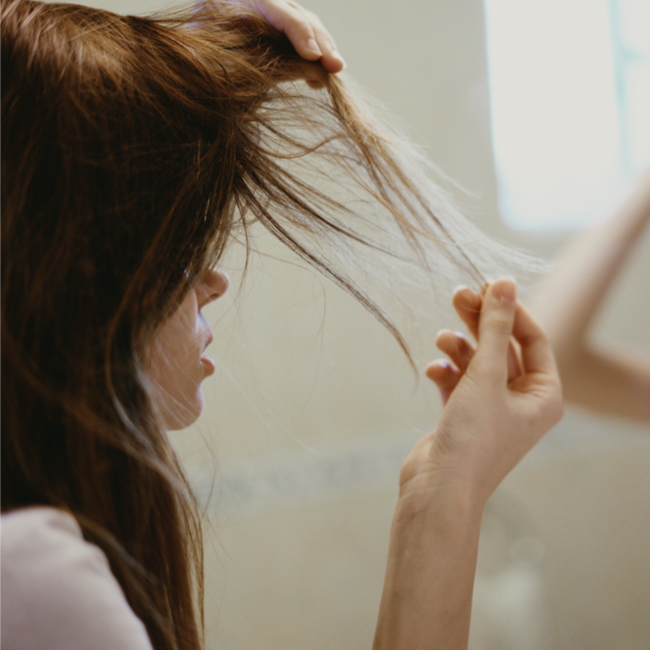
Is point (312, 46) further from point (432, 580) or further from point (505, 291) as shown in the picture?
point (432, 580)

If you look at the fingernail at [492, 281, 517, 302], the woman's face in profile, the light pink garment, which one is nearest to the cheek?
the woman's face in profile

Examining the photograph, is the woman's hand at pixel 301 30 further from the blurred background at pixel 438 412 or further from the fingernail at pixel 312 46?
the blurred background at pixel 438 412

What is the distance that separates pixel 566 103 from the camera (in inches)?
44.0

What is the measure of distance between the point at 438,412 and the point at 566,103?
70 cm

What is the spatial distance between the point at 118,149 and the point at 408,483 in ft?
0.92

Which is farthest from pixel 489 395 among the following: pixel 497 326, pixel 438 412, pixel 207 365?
pixel 438 412

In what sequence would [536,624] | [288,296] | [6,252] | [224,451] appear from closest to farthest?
[6,252]
[288,296]
[224,451]
[536,624]

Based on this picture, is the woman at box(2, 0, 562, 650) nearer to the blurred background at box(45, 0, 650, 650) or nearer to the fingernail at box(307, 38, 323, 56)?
the fingernail at box(307, 38, 323, 56)

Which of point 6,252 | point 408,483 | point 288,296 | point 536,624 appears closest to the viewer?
point 6,252

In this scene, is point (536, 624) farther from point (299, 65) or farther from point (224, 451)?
point (299, 65)

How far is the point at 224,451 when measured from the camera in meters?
0.94

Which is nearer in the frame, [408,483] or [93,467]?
[93,467]

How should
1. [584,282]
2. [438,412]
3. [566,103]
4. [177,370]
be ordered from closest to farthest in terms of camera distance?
[177,370] < [584,282] < [438,412] < [566,103]

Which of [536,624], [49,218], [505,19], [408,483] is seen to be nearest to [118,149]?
[49,218]
